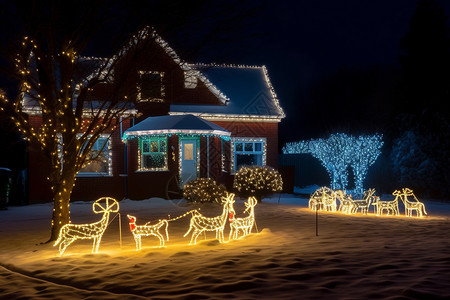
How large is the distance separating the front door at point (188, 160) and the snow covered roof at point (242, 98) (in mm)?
1612

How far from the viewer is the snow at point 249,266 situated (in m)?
5.42

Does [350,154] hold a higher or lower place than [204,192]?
higher

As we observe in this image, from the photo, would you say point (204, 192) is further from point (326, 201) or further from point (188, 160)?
point (326, 201)

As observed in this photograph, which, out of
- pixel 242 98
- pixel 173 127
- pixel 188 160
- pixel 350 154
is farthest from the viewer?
pixel 242 98

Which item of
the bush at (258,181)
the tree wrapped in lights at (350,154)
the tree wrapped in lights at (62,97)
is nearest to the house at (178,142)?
the bush at (258,181)

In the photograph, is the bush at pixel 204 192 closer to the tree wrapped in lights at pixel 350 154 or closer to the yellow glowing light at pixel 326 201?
the yellow glowing light at pixel 326 201

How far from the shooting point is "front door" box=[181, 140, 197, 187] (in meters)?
21.0

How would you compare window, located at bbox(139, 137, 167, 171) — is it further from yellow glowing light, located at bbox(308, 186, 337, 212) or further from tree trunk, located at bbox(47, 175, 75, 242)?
tree trunk, located at bbox(47, 175, 75, 242)

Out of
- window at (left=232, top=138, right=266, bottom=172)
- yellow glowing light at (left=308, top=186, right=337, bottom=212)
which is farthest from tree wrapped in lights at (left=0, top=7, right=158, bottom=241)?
window at (left=232, top=138, right=266, bottom=172)

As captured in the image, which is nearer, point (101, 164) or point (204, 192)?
point (204, 192)

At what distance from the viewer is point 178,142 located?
A: 21.1 m

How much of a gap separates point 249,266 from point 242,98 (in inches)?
708

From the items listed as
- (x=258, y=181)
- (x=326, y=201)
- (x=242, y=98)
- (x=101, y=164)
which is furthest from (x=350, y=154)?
(x=101, y=164)

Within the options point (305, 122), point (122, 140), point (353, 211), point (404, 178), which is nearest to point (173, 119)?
point (122, 140)
